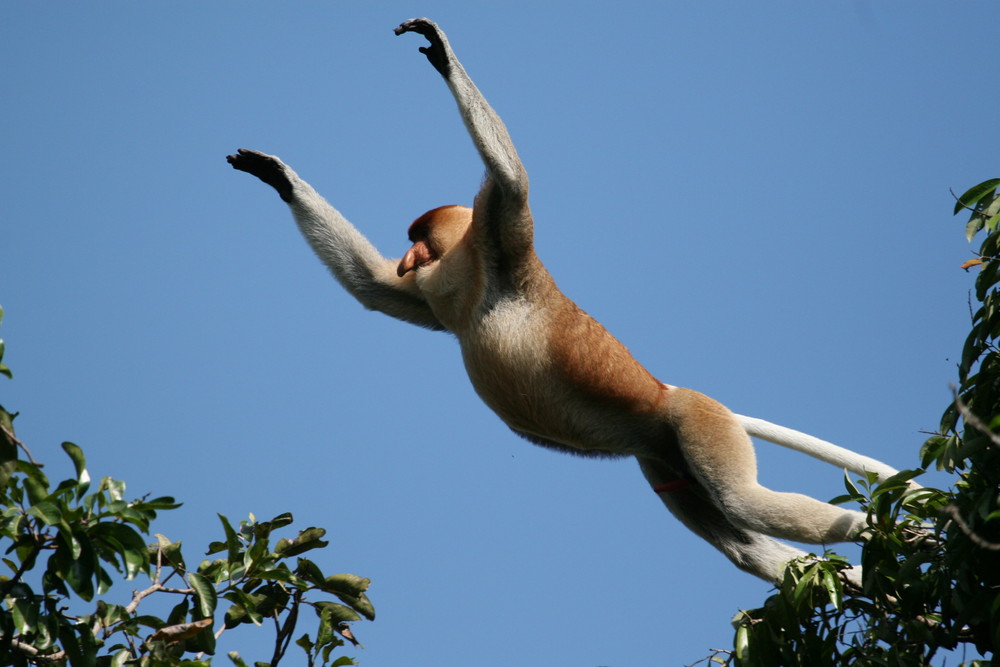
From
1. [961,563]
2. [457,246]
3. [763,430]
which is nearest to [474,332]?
[457,246]

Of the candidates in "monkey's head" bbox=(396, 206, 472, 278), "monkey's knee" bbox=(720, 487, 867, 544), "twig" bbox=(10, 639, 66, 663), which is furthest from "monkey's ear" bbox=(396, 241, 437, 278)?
"twig" bbox=(10, 639, 66, 663)

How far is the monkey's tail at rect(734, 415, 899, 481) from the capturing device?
195 inches

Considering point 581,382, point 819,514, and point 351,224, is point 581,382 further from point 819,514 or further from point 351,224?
point 351,224

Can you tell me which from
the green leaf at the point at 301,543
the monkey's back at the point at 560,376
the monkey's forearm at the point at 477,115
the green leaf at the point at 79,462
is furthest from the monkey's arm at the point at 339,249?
the green leaf at the point at 79,462

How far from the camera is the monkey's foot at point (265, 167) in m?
5.47

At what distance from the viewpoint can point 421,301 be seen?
5449 mm

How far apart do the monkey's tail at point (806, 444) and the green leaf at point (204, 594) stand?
108 inches

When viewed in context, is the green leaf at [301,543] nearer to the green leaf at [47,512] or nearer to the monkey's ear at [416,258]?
the green leaf at [47,512]

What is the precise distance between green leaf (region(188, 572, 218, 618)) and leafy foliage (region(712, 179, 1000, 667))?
6.48ft

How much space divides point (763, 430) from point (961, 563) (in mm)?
1970

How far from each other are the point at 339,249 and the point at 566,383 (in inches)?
62.1

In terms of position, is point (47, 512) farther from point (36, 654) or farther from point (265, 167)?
point (265, 167)

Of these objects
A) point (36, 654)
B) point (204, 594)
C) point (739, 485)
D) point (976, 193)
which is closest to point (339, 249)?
point (204, 594)

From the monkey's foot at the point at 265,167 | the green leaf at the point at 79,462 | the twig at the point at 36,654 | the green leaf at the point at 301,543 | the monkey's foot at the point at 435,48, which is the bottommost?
the twig at the point at 36,654
